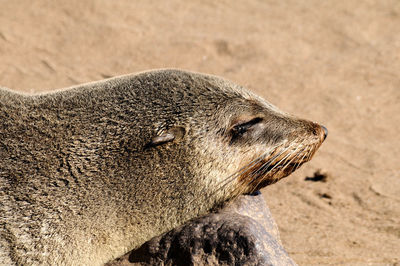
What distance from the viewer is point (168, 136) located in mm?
3318

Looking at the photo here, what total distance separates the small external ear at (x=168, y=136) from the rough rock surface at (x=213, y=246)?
50 cm

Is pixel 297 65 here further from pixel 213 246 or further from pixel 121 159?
pixel 213 246

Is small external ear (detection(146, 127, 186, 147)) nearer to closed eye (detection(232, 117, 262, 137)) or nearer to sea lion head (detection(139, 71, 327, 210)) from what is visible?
sea lion head (detection(139, 71, 327, 210))

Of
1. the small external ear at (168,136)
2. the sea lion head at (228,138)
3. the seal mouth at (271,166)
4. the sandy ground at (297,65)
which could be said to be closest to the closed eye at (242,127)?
the sea lion head at (228,138)

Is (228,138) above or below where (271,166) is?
above

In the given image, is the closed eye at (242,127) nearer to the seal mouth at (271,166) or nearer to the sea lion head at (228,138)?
the sea lion head at (228,138)

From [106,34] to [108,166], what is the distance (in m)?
5.78

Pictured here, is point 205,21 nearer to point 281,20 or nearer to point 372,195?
point 281,20

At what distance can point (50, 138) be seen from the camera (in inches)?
130

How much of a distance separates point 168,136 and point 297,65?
5.51 m

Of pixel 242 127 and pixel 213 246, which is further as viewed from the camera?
pixel 242 127

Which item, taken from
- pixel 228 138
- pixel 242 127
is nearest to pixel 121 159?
pixel 228 138

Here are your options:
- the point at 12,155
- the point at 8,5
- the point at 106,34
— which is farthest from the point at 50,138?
the point at 8,5

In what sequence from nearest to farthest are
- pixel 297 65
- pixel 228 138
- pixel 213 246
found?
1. pixel 213 246
2. pixel 228 138
3. pixel 297 65
